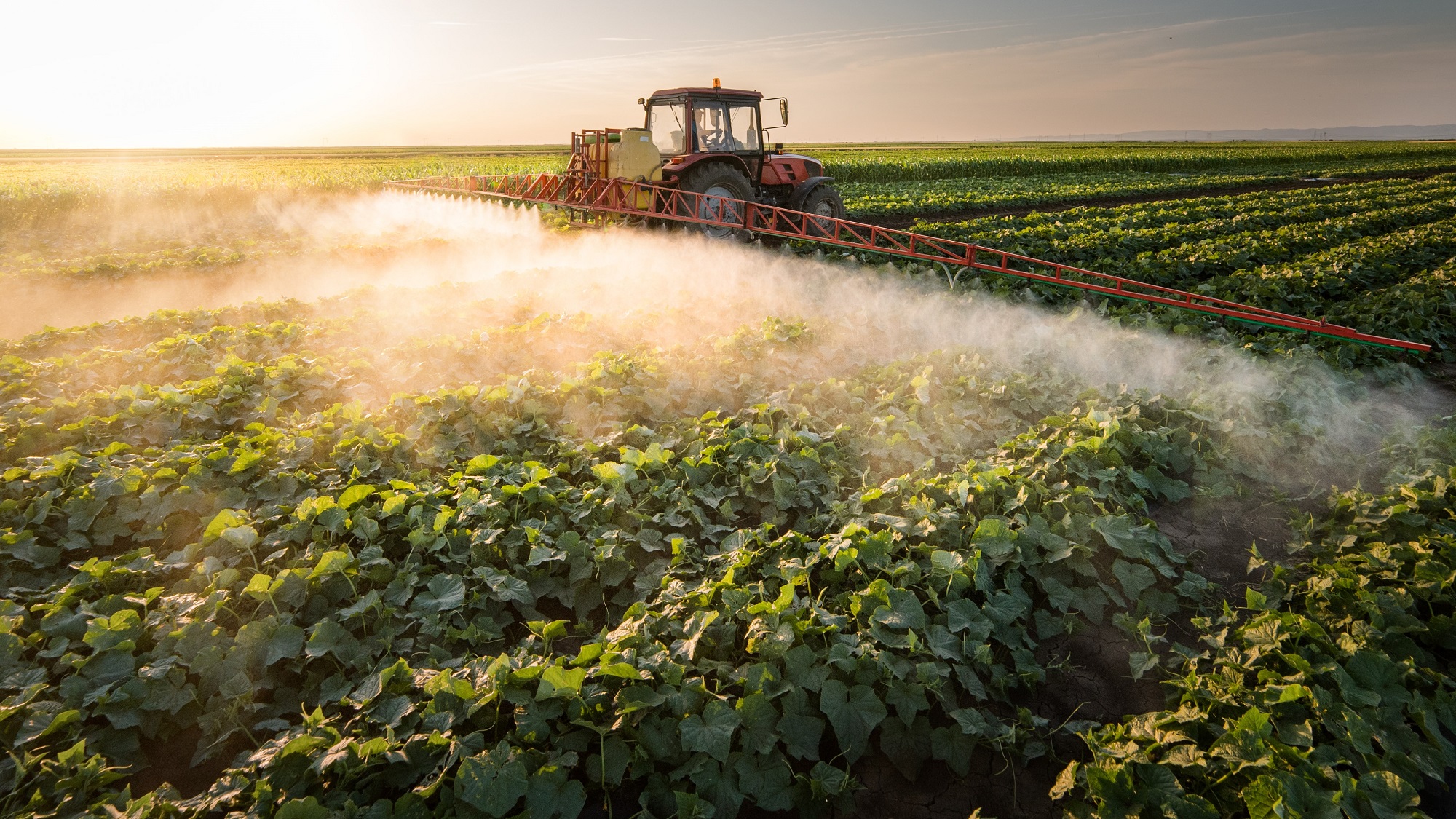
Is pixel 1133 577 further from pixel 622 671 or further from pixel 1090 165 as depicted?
pixel 1090 165

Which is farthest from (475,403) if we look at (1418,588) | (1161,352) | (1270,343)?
(1270,343)

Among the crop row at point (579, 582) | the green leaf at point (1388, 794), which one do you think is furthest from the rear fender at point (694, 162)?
the green leaf at point (1388, 794)

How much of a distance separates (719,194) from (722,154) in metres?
0.69

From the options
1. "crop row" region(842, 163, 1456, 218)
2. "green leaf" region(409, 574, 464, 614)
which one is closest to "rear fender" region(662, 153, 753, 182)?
"crop row" region(842, 163, 1456, 218)

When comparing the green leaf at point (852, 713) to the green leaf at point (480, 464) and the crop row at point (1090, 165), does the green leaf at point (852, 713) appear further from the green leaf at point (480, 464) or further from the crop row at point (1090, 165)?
the crop row at point (1090, 165)

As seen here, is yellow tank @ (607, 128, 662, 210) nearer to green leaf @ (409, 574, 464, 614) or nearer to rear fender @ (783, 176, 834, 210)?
rear fender @ (783, 176, 834, 210)

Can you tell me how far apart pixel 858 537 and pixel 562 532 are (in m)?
1.60

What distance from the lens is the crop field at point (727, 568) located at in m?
2.65

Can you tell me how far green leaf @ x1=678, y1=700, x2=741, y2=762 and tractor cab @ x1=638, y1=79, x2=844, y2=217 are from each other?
10134 millimetres

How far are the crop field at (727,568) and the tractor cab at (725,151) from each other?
4.75 metres

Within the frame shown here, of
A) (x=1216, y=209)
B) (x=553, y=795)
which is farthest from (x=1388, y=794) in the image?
(x=1216, y=209)

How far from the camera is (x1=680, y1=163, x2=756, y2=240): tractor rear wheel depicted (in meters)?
11.4

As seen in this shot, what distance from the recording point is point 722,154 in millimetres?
12000

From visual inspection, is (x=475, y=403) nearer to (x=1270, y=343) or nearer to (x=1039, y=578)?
(x=1039, y=578)
